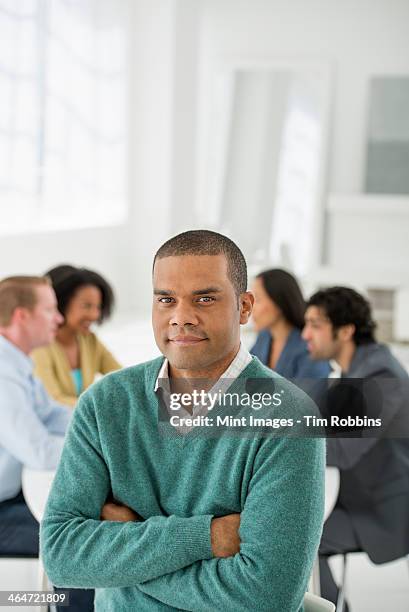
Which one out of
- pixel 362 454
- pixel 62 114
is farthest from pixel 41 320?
pixel 62 114

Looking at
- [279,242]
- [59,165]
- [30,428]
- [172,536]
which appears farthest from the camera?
[279,242]

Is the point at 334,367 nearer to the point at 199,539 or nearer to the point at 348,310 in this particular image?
the point at 348,310

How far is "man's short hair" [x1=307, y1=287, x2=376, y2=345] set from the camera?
230 centimetres

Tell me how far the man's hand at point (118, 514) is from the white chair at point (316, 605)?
257 millimetres

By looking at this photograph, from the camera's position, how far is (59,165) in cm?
762

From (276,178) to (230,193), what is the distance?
1.70 feet

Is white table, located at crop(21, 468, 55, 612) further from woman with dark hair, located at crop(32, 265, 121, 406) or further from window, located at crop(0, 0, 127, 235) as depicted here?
window, located at crop(0, 0, 127, 235)

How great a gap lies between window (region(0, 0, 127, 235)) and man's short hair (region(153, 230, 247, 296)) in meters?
5.67

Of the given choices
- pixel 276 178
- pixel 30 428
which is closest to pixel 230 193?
pixel 276 178

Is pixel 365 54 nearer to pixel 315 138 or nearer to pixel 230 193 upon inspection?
pixel 315 138

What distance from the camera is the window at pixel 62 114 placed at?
22.1 ft

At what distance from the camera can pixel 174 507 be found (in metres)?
1.20

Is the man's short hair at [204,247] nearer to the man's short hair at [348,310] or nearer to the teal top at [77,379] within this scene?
the man's short hair at [348,310]

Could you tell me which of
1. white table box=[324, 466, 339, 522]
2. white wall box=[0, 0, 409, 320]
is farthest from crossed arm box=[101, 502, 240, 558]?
white wall box=[0, 0, 409, 320]
